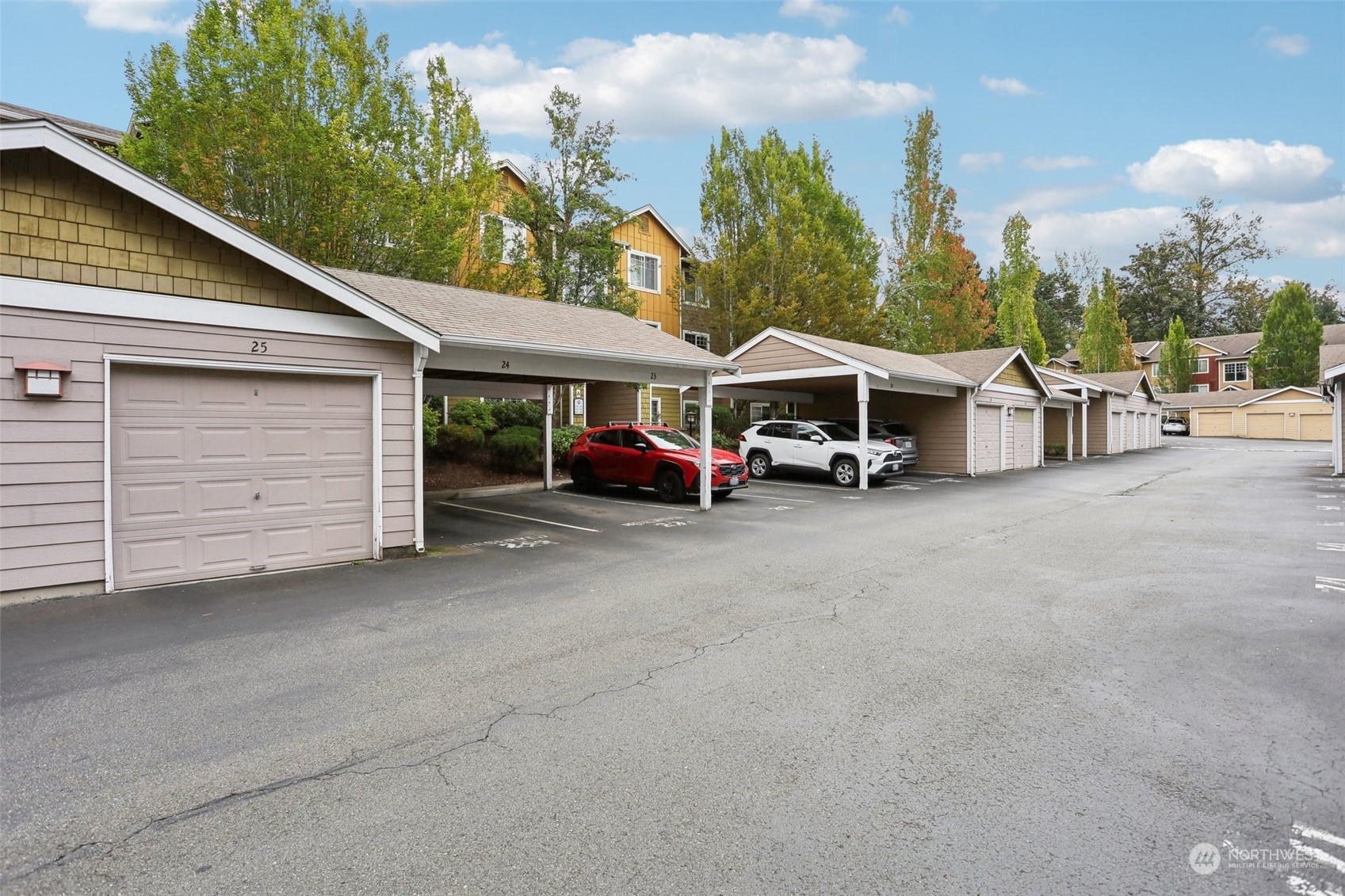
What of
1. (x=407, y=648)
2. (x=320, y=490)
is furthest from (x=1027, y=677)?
(x=320, y=490)

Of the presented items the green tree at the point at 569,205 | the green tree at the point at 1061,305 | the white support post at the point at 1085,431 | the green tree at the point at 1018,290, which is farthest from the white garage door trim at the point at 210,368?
the green tree at the point at 1061,305

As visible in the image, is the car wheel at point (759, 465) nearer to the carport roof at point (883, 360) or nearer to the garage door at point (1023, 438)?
the carport roof at point (883, 360)

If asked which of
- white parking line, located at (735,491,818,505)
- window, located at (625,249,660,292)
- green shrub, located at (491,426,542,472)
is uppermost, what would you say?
window, located at (625,249,660,292)

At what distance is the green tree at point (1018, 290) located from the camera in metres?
40.6

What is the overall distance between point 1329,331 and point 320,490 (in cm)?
8331

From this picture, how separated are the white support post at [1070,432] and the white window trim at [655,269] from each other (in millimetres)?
18410

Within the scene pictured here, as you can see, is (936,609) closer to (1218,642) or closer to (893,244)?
(1218,642)

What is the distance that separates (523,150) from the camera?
776 inches

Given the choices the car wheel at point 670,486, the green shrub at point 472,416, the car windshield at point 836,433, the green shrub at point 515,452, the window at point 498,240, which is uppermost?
the window at point 498,240

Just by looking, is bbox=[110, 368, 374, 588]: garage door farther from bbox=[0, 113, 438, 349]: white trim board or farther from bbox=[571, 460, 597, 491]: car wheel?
bbox=[571, 460, 597, 491]: car wheel

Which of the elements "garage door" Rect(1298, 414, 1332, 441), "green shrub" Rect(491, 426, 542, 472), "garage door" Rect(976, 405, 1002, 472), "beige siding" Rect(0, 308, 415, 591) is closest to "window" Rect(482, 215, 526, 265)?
"green shrub" Rect(491, 426, 542, 472)

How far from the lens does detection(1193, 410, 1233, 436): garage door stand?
51906 mm

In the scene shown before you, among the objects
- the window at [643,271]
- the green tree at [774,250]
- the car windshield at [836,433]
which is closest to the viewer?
the car windshield at [836,433]

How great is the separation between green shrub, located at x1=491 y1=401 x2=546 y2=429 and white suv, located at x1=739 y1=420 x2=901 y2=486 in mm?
6262
